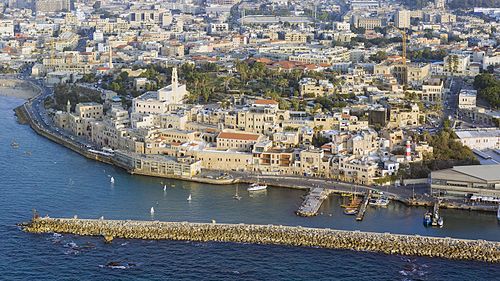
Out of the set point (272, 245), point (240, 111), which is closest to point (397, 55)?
point (240, 111)

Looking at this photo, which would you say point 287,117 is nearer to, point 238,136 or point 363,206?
point 238,136

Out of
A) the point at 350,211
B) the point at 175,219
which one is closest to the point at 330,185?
the point at 350,211

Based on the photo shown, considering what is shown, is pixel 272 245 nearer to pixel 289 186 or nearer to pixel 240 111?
pixel 289 186

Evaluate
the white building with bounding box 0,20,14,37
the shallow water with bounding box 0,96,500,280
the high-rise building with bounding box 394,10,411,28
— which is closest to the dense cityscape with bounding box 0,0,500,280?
the shallow water with bounding box 0,96,500,280

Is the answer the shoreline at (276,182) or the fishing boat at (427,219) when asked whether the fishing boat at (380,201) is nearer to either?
the shoreline at (276,182)

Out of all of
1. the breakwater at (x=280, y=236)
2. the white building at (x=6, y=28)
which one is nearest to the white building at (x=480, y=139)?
the breakwater at (x=280, y=236)
